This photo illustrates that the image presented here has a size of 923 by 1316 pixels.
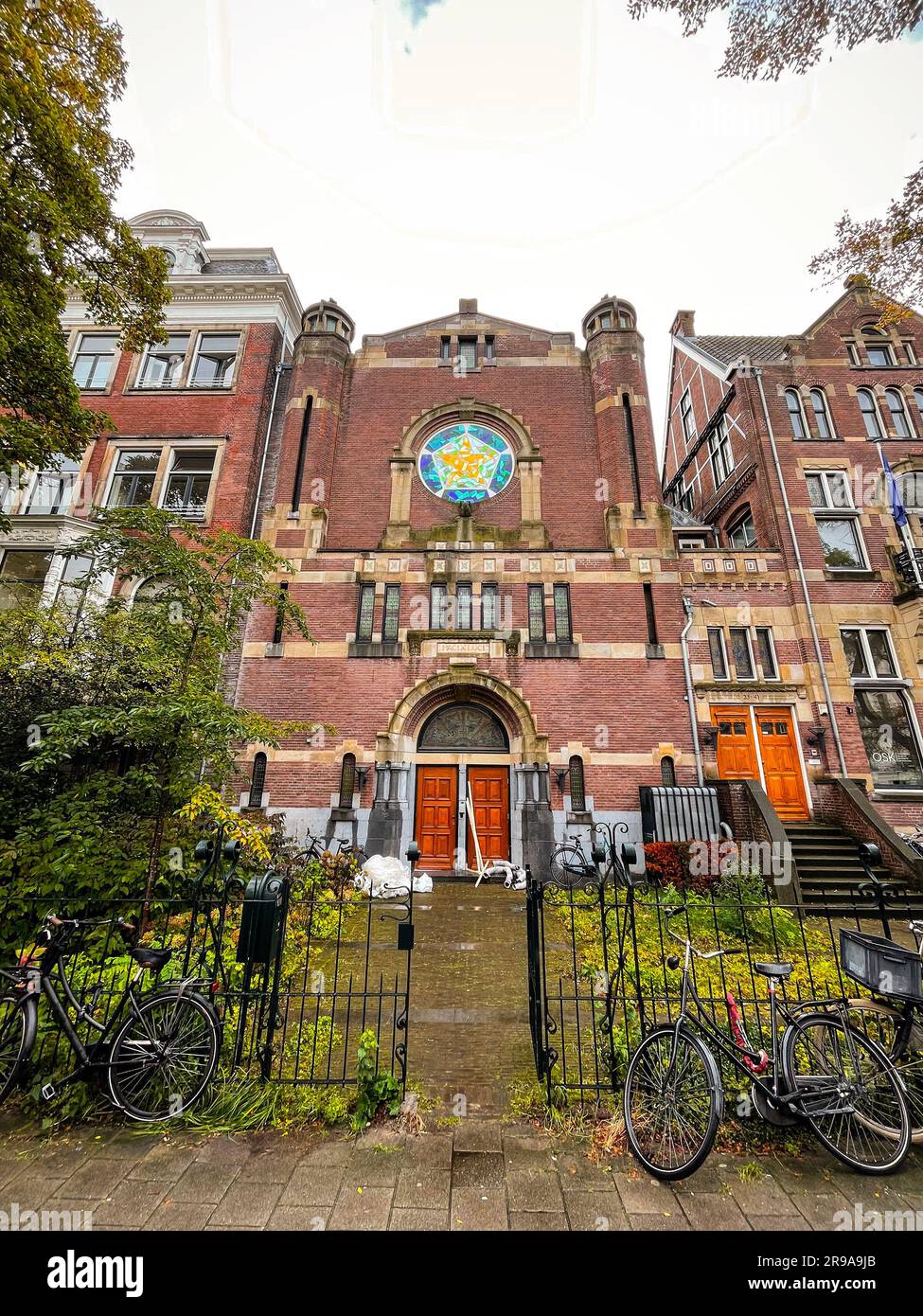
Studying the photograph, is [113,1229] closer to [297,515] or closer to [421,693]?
[421,693]

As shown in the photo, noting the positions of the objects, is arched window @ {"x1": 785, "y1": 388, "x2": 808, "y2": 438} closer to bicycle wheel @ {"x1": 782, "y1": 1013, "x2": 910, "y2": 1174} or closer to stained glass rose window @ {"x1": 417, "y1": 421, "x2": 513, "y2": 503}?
stained glass rose window @ {"x1": 417, "y1": 421, "x2": 513, "y2": 503}

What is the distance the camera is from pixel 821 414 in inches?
640

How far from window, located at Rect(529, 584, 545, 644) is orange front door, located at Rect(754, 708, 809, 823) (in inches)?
245

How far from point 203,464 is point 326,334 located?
5770 millimetres

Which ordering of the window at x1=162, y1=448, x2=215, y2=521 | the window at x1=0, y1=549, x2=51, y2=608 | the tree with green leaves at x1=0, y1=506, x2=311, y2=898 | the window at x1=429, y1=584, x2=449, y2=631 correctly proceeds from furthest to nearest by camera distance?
the window at x1=162, y1=448, x2=215, y2=521
the window at x1=429, y1=584, x2=449, y2=631
the window at x1=0, y1=549, x2=51, y2=608
the tree with green leaves at x1=0, y1=506, x2=311, y2=898

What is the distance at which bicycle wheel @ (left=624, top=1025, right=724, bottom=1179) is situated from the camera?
316cm

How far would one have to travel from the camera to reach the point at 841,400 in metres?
16.2

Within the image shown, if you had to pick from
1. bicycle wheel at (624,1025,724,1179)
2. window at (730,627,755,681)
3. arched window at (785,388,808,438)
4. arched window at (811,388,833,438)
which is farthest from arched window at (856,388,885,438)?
bicycle wheel at (624,1025,724,1179)

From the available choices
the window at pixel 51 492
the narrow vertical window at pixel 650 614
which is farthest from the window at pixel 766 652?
the window at pixel 51 492

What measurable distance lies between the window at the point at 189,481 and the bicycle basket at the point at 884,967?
16.8m

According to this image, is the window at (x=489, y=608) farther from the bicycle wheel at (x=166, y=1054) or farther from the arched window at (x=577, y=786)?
the bicycle wheel at (x=166, y=1054)

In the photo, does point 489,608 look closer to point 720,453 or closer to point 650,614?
point 650,614

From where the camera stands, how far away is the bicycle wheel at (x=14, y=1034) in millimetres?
3551
